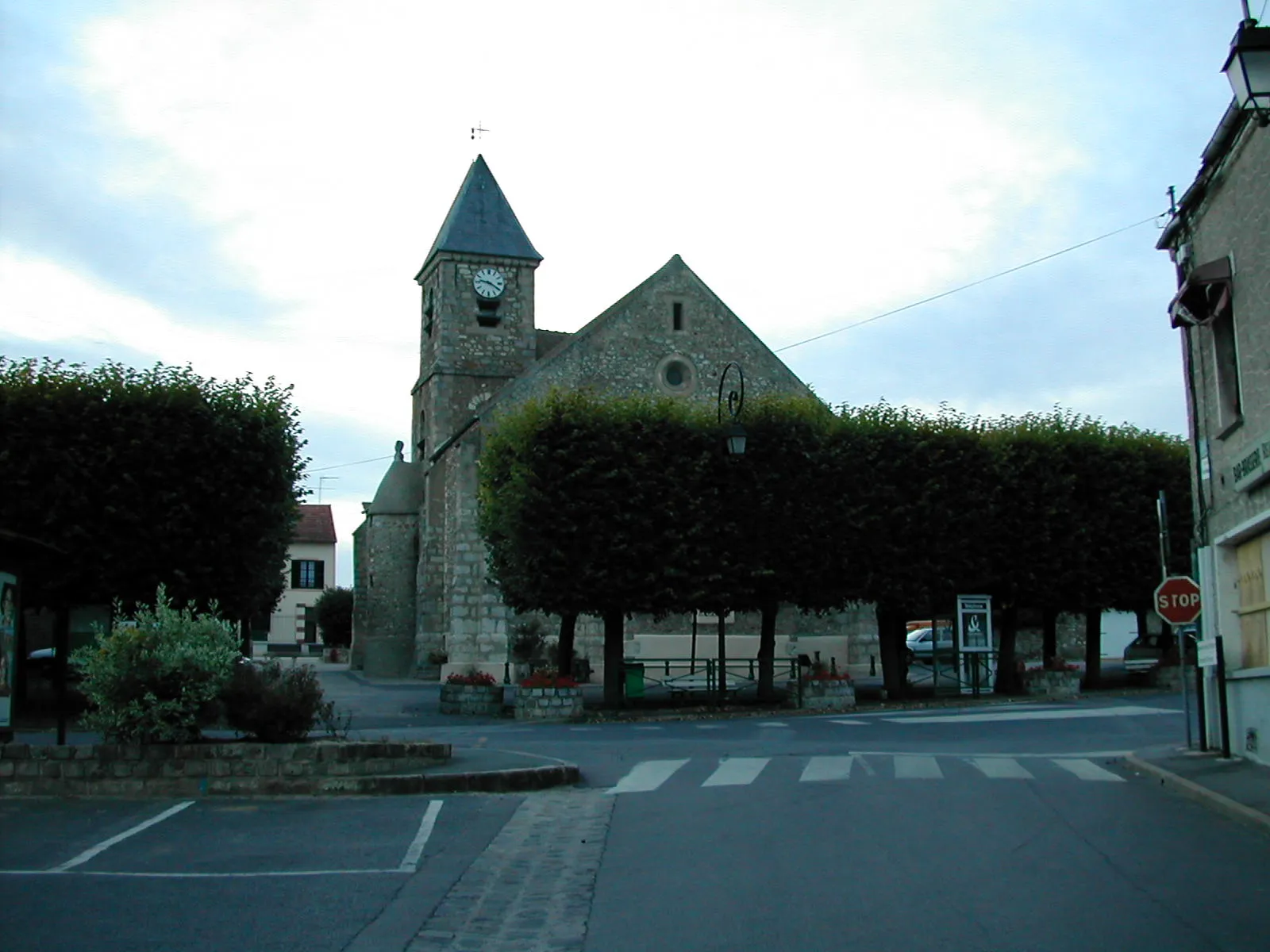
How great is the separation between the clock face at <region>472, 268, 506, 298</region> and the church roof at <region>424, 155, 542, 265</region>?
0.62 metres

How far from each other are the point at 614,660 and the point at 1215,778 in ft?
50.5

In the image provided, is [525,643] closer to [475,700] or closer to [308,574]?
[475,700]

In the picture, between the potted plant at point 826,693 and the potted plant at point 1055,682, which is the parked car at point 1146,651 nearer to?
the potted plant at point 1055,682

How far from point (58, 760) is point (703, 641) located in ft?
95.0

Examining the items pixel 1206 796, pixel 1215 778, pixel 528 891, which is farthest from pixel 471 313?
pixel 528 891

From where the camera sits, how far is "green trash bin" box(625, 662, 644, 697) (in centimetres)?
Result: 2886

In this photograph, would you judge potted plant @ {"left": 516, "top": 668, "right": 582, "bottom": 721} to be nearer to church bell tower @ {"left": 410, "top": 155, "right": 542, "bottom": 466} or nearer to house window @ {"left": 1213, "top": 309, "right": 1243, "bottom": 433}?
house window @ {"left": 1213, "top": 309, "right": 1243, "bottom": 433}

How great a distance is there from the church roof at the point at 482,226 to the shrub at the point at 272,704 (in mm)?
34769

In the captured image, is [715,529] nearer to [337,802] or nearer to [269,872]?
[337,802]

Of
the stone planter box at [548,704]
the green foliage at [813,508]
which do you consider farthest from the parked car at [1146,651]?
the stone planter box at [548,704]

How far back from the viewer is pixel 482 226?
157 feet

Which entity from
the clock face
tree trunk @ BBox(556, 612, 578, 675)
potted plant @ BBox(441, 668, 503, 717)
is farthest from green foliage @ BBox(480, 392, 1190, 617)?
the clock face

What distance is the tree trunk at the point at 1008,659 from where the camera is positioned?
3122 cm

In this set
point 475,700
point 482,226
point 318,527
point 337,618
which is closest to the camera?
point 475,700
